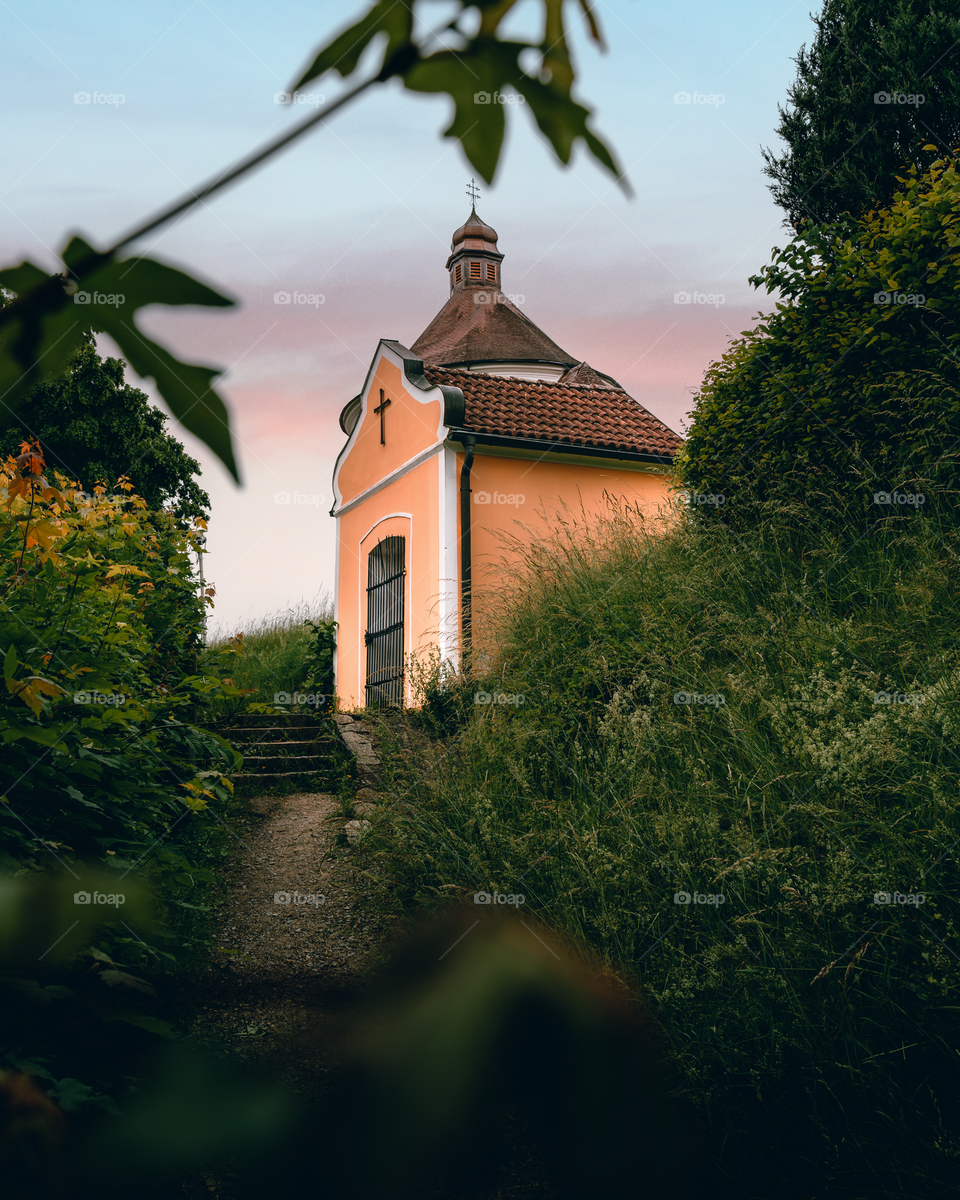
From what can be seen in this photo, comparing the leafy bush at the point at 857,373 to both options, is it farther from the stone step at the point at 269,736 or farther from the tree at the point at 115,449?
the tree at the point at 115,449

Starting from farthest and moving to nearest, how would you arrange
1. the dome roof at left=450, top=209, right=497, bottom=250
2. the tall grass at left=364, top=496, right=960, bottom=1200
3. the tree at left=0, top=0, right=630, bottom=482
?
the dome roof at left=450, top=209, right=497, bottom=250 < the tall grass at left=364, top=496, right=960, bottom=1200 < the tree at left=0, top=0, right=630, bottom=482

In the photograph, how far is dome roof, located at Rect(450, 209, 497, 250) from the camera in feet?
72.1

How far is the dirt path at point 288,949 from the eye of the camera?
3.50 meters

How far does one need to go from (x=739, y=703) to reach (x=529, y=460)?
21.3 ft

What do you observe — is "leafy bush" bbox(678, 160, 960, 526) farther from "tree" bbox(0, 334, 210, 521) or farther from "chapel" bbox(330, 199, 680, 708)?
"tree" bbox(0, 334, 210, 521)

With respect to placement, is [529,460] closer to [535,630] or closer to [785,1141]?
[535,630]

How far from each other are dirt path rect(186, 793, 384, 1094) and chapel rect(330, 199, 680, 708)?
2.42 meters

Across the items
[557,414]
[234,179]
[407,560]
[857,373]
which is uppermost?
[557,414]

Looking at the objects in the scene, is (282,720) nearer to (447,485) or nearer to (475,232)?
(447,485)

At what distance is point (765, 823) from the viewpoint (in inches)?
131

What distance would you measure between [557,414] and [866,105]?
4.62 meters

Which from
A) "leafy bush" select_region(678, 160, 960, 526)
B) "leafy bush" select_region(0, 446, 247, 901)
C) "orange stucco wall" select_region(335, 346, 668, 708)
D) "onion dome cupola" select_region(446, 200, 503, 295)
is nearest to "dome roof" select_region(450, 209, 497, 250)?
"onion dome cupola" select_region(446, 200, 503, 295)

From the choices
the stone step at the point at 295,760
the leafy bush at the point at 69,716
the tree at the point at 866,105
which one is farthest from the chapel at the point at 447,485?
the leafy bush at the point at 69,716

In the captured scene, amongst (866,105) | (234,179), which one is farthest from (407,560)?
(234,179)
